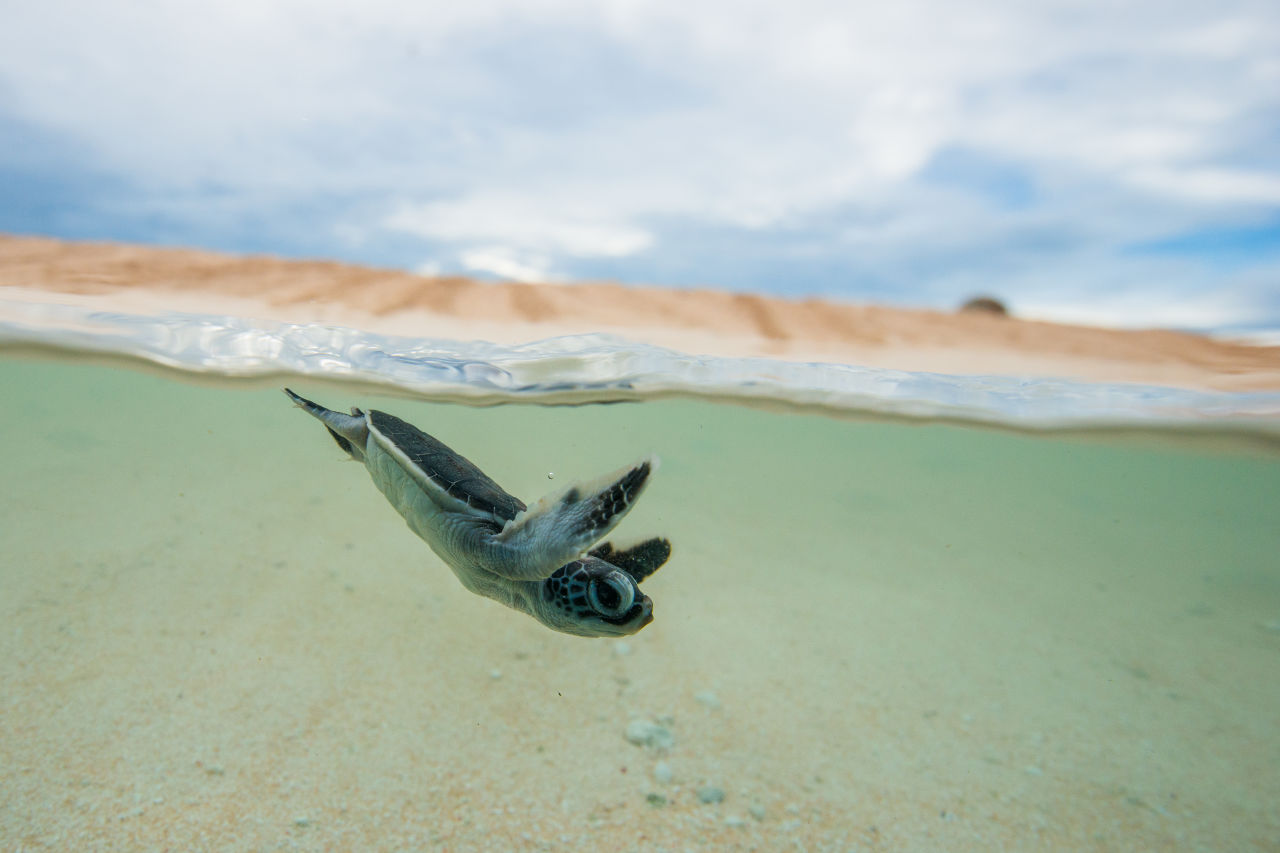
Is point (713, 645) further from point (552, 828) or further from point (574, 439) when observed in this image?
point (574, 439)

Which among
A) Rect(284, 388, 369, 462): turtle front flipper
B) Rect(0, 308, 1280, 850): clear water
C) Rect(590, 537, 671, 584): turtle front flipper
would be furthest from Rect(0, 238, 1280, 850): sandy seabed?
Rect(284, 388, 369, 462): turtle front flipper

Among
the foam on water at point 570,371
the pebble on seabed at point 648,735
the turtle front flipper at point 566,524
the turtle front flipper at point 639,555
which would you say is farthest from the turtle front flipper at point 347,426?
the pebble on seabed at point 648,735

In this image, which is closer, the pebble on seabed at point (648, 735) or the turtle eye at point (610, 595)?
the turtle eye at point (610, 595)

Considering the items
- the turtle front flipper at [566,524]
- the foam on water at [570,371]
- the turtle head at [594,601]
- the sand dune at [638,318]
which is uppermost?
the sand dune at [638,318]

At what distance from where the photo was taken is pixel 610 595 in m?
2.88

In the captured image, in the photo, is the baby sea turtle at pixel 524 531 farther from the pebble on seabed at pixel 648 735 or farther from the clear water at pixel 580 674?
the pebble on seabed at pixel 648 735

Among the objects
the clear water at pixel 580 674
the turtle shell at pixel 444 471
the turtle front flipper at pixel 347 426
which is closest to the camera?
the turtle shell at pixel 444 471

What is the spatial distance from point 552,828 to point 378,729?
1.69 meters

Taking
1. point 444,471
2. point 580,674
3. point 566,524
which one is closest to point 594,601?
point 566,524

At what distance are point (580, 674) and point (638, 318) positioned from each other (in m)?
4.21

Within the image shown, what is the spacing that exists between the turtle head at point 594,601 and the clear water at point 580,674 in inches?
33.9

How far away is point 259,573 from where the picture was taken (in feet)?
22.7

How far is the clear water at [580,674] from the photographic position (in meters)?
4.15

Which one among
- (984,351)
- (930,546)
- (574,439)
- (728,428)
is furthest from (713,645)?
(574,439)
